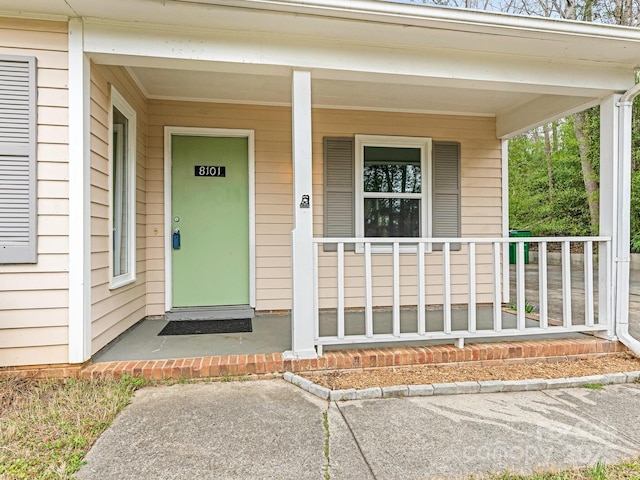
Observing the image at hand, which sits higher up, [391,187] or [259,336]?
[391,187]

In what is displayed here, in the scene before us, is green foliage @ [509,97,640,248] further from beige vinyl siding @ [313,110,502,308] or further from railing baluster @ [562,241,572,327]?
railing baluster @ [562,241,572,327]

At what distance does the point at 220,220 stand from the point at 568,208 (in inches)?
399

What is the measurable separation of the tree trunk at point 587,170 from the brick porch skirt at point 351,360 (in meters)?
7.35

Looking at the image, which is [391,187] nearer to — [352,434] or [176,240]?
[176,240]

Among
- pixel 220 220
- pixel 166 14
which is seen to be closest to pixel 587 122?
pixel 220 220

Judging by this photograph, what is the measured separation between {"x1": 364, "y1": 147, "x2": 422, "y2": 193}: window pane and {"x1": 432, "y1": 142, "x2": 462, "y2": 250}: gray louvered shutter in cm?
22

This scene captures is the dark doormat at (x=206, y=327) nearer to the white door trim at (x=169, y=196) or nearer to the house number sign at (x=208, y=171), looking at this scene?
the white door trim at (x=169, y=196)

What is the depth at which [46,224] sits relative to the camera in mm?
2518

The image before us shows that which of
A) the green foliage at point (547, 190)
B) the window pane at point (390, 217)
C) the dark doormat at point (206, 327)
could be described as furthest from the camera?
the green foliage at point (547, 190)

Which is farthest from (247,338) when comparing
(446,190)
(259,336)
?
(446,190)

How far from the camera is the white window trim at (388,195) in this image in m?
4.37

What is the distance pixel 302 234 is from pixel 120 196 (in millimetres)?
1799

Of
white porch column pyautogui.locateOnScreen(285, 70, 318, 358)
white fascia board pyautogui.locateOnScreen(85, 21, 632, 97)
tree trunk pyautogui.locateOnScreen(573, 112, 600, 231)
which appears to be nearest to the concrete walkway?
white porch column pyautogui.locateOnScreen(285, 70, 318, 358)

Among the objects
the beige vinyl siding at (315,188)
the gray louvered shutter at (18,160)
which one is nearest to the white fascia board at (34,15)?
the gray louvered shutter at (18,160)
